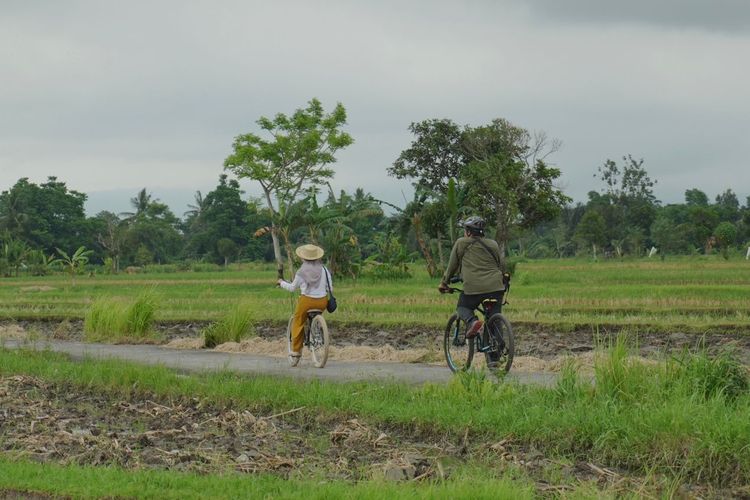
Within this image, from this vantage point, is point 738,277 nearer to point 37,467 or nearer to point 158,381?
point 158,381

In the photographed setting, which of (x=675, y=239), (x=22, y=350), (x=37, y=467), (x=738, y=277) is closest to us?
(x=37, y=467)

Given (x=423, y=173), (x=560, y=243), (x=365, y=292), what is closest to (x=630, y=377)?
(x=365, y=292)

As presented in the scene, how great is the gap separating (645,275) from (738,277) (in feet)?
12.2

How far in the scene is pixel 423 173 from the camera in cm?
5156

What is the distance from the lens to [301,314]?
12.0 metres

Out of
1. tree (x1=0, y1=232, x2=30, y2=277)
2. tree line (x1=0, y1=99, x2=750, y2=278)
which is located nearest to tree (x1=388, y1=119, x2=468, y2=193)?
tree line (x1=0, y1=99, x2=750, y2=278)

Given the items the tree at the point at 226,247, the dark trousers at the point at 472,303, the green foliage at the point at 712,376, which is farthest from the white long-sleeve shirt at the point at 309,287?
the tree at the point at 226,247

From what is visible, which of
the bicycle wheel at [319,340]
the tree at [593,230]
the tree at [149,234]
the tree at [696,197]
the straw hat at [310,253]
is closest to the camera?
the bicycle wheel at [319,340]

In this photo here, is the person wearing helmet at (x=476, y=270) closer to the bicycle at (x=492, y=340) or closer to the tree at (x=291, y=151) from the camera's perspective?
the bicycle at (x=492, y=340)

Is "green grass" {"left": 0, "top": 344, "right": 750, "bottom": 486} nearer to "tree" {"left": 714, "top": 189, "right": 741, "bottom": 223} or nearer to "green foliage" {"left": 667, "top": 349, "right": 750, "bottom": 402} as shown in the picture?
"green foliage" {"left": 667, "top": 349, "right": 750, "bottom": 402}

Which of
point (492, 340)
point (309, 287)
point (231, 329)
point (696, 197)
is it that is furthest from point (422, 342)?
point (696, 197)

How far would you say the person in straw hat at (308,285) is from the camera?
38.8ft

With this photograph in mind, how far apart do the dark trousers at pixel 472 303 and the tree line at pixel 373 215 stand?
760cm

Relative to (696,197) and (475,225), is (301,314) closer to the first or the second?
(475,225)
